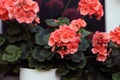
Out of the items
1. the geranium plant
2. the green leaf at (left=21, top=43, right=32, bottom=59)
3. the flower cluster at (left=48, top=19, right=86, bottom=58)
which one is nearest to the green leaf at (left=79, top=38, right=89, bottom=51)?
the geranium plant

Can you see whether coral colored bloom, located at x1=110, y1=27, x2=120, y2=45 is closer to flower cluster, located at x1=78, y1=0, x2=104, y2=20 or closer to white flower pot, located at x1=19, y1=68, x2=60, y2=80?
flower cluster, located at x1=78, y1=0, x2=104, y2=20

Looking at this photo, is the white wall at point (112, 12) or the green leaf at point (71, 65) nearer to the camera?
the green leaf at point (71, 65)

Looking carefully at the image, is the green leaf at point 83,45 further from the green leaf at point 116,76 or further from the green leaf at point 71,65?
the green leaf at point 116,76

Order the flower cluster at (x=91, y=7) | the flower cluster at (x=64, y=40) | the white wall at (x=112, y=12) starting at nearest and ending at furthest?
the flower cluster at (x=64, y=40) → the flower cluster at (x=91, y=7) → the white wall at (x=112, y=12)

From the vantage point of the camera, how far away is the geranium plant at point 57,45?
5.31ft

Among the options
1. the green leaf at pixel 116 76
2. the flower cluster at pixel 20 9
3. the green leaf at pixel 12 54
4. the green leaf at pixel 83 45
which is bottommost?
the green leaf at pixel 116 76

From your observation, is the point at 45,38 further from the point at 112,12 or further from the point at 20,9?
the point at 112,12

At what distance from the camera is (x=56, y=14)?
6.88 ft

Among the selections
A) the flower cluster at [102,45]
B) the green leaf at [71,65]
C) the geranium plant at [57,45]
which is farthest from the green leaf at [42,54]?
the flower cluster at [102,45]

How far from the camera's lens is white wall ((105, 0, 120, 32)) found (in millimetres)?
2066

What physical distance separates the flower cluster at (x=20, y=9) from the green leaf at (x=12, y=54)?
141 mm

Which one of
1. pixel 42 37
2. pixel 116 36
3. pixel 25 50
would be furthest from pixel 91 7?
pixel 25 50

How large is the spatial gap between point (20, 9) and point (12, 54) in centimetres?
23

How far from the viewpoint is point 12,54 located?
1681 millimetres
